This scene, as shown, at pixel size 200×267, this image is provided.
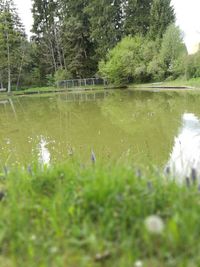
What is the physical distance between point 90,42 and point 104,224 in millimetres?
30741

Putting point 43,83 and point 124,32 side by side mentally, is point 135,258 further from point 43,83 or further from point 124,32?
point 43,83

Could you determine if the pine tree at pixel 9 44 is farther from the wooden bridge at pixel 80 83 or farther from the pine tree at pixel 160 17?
the pine tree at pixel 160 17

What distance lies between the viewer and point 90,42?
3033 centimetres

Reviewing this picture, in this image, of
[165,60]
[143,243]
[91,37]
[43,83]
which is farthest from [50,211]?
[43,83]

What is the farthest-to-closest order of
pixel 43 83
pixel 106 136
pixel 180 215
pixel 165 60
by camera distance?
1. pixel 43 83
2. pixel 165 60
3. pixel 106 136
4. pixel 180 215

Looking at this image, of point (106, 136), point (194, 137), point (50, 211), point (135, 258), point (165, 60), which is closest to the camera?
point (135, 258)

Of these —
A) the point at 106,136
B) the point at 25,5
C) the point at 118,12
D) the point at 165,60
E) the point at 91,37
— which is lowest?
the point at 106,136

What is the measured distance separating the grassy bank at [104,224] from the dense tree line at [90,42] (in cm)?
→ 2059

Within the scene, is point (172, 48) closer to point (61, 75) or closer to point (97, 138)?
point (61, 75)

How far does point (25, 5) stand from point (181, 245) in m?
35.8

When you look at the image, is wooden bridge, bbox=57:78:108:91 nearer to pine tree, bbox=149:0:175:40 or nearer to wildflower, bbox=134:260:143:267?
pine tree, bbox=149:0:175:40

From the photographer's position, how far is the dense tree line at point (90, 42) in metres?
23.8

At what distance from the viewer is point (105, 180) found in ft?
5.74

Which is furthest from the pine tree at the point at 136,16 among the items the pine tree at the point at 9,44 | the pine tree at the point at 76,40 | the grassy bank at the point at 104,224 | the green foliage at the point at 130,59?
the grassy bank at the point at 104,224
